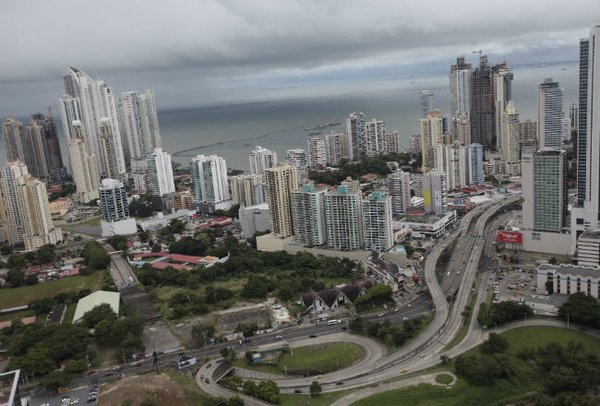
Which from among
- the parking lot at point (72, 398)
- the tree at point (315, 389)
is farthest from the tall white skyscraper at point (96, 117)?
the tree at point (315, 389)

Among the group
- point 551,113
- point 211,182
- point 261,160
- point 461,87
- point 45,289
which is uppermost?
point 461,87

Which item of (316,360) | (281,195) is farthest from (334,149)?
(316,360)

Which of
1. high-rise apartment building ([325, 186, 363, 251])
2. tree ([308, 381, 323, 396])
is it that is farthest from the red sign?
tree ([308, 381, 323, 396])

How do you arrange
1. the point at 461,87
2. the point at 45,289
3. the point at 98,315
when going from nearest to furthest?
1. the point at 98,315
2. the point at 45,289
3. the point at 461,87

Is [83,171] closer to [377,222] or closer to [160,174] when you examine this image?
[160,174]

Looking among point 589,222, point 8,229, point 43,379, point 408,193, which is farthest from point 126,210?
point 589,222

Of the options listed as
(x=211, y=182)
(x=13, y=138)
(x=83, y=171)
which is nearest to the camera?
(x=211, y=182)

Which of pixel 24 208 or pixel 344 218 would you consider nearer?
pixel 344 218

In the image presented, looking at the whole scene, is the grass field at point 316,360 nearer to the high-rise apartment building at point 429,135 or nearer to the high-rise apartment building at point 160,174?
the high-rise apartment building at point 160,174
